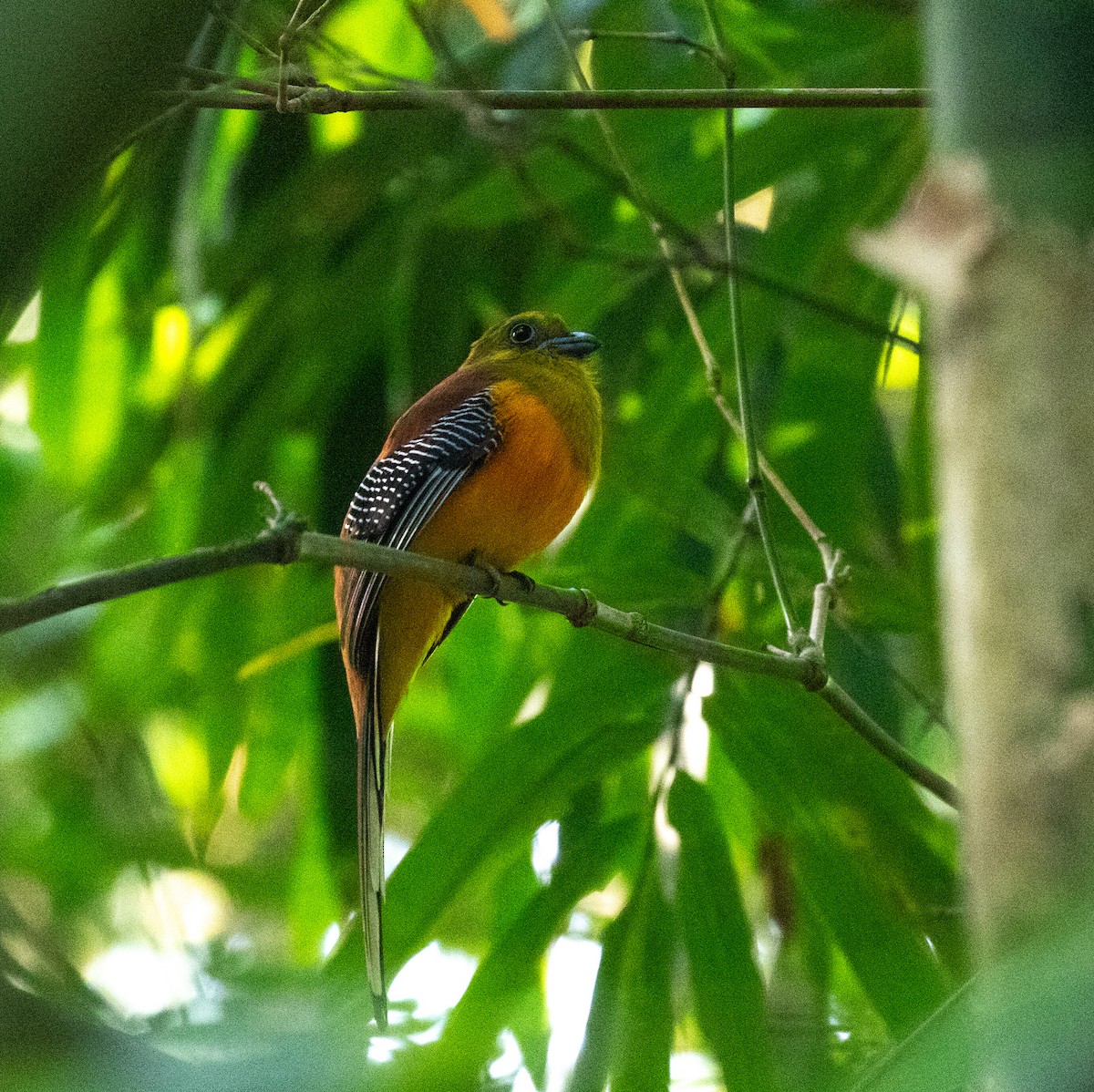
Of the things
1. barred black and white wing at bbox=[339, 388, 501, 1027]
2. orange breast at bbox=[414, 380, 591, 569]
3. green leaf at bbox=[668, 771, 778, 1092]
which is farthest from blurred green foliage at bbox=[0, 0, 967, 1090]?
barred black and white wing at bbox=[339, 388, 501, 1027]

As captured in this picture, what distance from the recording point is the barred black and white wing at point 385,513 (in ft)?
9.86

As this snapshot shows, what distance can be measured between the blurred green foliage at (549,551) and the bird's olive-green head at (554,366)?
148mm

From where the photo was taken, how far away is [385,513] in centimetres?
318

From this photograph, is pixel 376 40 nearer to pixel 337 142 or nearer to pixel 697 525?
pixel 337 142

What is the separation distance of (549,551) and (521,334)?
93cm

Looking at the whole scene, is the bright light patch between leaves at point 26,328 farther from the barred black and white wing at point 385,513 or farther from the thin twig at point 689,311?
the thin twig at point 689,311

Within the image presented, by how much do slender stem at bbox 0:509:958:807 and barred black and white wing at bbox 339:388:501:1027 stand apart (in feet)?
0.83

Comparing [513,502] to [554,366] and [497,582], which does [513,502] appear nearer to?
[497,582]

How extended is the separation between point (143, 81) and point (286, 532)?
1011 millimetres

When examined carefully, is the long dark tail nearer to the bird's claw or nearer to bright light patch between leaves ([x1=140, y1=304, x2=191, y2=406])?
the bird's claw

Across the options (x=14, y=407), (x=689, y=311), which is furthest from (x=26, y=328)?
(x=689, y=311)

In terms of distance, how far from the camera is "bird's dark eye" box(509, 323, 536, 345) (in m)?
3.77

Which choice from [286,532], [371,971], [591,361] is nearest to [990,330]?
[286,532]

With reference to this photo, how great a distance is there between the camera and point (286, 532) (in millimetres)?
1570
